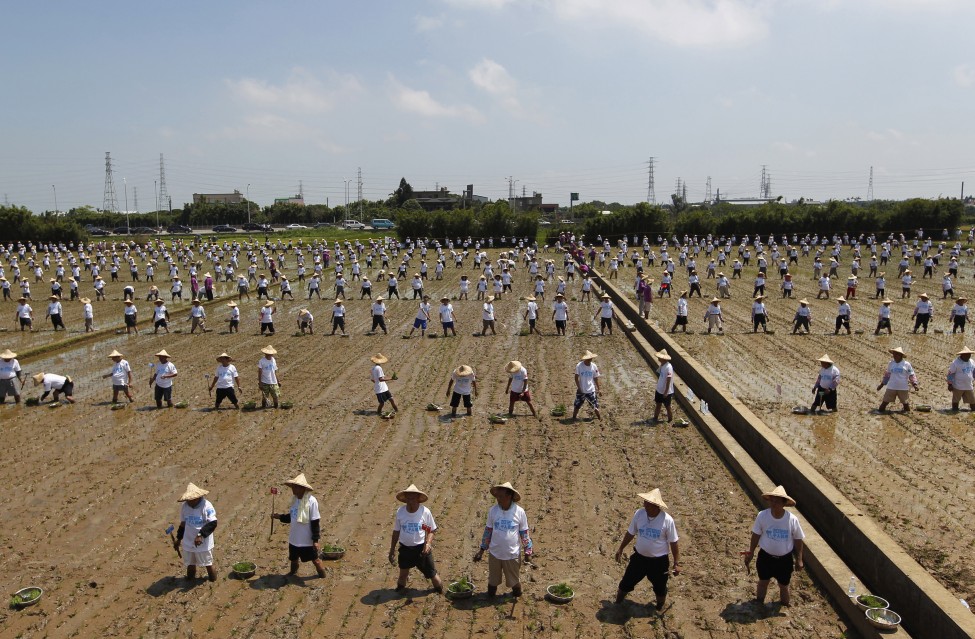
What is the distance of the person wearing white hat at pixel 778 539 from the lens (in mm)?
6801

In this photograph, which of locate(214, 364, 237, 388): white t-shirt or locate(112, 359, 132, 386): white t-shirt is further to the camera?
locate(112, 359, 132, 386): white t-shirt

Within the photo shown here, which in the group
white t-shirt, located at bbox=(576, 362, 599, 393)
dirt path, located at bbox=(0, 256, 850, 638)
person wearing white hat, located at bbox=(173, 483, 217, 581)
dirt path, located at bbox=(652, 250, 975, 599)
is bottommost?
dirt path, located at bbox=(0, 256, 850, 638)

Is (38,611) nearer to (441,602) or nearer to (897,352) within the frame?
(441,602)

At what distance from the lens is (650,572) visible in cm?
690

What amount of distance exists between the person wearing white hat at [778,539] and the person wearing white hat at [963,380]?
8.16m

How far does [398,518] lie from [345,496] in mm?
2974

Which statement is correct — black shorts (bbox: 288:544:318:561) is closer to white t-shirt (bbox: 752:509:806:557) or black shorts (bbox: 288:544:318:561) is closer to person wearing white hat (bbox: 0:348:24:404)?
white t-shirt (bbox: 752:509:806:557)

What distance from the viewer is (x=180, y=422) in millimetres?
13383

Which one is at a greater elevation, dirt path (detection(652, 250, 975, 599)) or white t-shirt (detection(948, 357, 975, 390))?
white t-shirt (detection(948, 357, 975, 390))

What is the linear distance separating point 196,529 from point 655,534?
4314 mm

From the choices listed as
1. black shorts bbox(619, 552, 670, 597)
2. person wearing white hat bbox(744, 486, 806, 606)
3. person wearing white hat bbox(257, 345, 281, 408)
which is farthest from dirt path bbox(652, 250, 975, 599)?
person wearing white hat bbox(257, 345, 281, 408)

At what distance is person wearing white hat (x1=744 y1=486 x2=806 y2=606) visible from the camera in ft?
22.3

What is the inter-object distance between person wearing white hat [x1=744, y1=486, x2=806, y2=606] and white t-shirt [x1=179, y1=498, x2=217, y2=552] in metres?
5.10

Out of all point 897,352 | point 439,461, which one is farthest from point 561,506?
point 897,352
